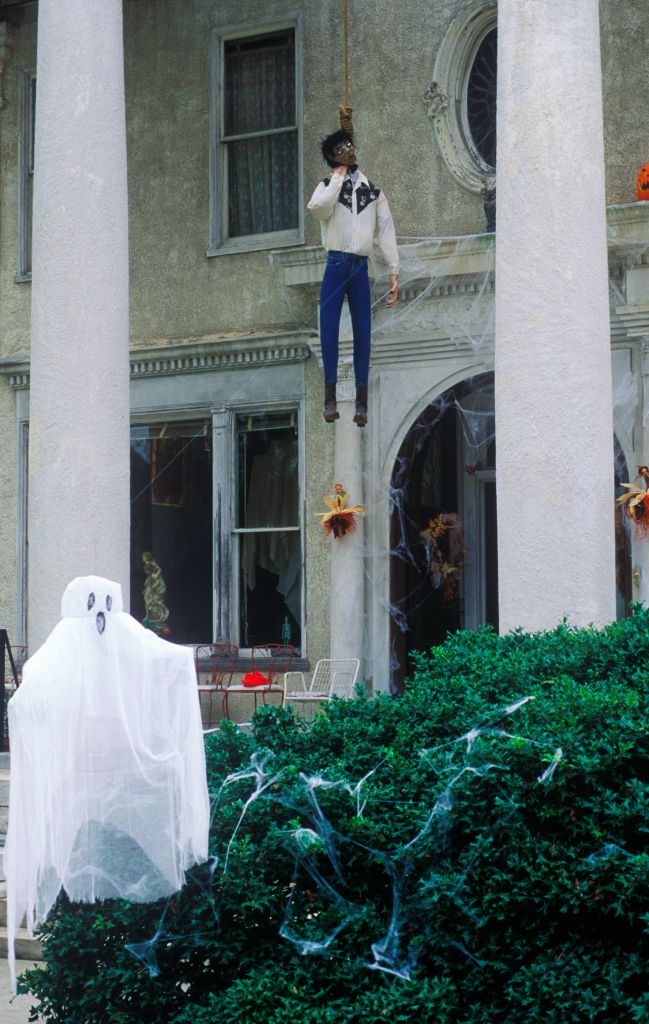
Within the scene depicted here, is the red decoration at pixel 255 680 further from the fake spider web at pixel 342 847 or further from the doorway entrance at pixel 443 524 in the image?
the fake spider web at pixel 342 847

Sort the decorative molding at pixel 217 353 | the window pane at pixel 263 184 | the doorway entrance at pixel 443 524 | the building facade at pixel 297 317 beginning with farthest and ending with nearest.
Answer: the window pane at pixel 263 184, the decorative molding at pixel 217 353, the doorway entrance at pixel 443 524, the building facade at pixel 297 317

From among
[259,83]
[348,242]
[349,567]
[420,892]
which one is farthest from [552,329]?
[259,83]

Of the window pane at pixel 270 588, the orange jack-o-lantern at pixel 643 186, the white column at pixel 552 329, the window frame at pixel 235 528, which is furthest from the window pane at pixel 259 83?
the white column at pixel 552 329

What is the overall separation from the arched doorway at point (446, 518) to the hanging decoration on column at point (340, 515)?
40 centimetres

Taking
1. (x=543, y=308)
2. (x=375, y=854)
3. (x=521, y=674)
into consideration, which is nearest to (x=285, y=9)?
(x=543, y=308)

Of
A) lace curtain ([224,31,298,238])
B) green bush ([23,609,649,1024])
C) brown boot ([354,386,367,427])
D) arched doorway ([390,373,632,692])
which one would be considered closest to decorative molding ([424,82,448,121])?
lace curtain ([224,31,298,238])

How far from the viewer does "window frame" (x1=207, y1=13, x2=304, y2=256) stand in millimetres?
13516

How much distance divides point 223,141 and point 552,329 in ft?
20.9

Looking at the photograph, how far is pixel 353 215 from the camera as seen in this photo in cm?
1059

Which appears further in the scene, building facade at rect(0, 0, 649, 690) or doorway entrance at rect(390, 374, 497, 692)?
doorway entrance at rect(390, 374, 497, 692)

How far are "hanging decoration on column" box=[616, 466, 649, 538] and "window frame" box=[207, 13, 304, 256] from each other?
4.21m

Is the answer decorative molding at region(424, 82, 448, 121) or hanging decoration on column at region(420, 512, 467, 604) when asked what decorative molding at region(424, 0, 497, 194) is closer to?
decorative molding at region(424, 82, 448, 121)

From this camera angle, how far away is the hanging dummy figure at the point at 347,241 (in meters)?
10.5

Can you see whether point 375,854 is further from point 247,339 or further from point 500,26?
point 247,339
